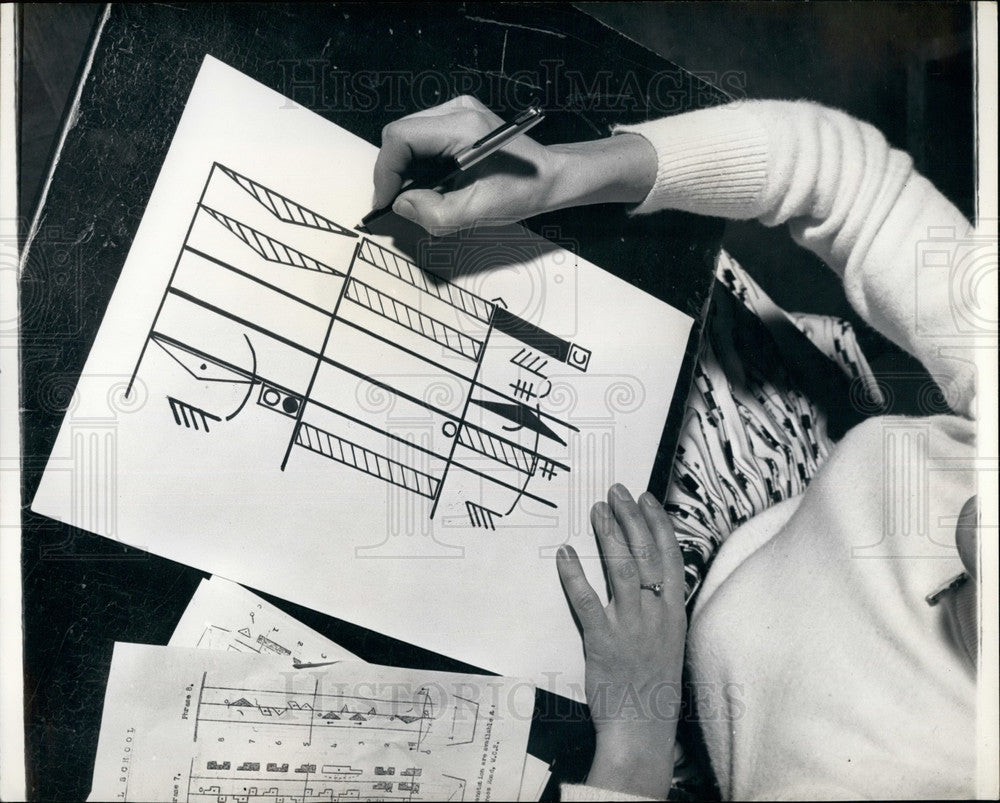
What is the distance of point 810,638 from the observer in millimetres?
483

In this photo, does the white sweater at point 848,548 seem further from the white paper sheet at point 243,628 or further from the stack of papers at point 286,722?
the white paper sheet at point 243,628

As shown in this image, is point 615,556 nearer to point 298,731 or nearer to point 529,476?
point 529,476

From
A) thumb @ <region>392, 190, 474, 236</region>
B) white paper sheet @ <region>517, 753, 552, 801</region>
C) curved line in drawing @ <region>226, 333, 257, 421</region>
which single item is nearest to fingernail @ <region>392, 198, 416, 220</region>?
thumb @ <region>392, 190, 474, 236</region>

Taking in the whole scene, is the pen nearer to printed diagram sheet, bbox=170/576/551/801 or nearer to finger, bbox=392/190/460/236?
finger, bbox=392/190/460/236

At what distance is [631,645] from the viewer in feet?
1.58

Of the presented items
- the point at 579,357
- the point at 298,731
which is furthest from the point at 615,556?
the point at 298,731

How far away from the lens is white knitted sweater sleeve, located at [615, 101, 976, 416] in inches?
19.6

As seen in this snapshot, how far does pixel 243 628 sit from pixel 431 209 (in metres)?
0.29

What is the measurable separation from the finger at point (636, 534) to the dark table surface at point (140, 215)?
109 millimetres

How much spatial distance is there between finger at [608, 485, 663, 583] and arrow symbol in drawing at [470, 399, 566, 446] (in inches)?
2.2

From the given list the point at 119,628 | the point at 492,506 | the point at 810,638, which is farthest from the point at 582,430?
the point at 119,628

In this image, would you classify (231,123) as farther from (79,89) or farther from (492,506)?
(492,506)

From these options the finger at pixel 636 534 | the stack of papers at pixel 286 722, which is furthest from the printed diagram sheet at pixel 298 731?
the finger at pixel 636 534

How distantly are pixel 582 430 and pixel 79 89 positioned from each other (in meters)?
0.38
